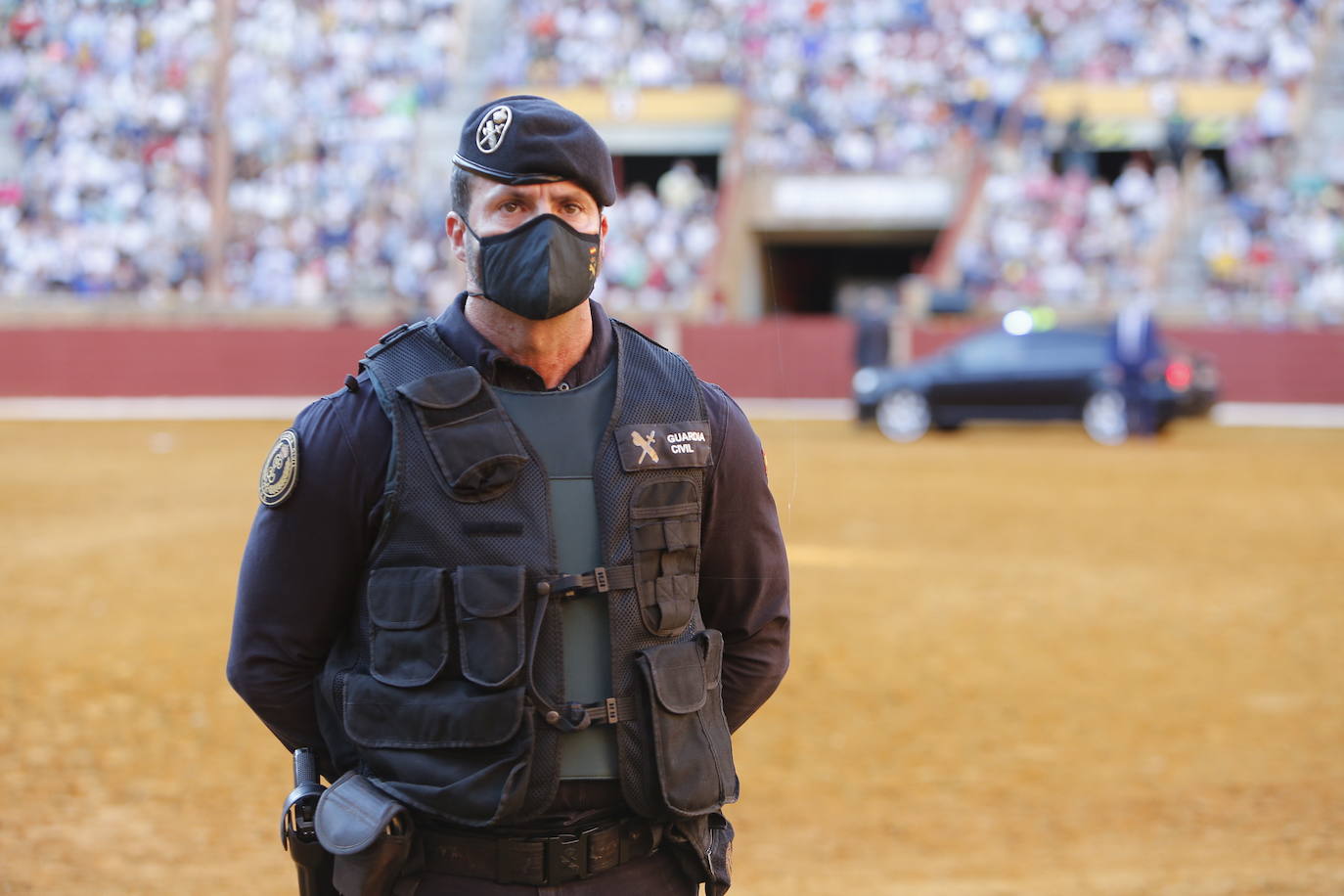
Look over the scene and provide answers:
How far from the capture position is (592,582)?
2.27 m

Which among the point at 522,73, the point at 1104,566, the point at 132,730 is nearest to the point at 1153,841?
the point at 132,730

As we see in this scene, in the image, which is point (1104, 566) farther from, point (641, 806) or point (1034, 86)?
point (1034, 86)

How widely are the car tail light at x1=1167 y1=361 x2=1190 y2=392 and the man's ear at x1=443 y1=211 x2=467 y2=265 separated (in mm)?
18224

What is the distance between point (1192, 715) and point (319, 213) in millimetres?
18625

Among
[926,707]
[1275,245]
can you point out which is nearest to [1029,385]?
[1275,245]

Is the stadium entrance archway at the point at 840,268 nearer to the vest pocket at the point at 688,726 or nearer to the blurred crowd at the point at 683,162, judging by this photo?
the blurred crowd at the point at 683,162

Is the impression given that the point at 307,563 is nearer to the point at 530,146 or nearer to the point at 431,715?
the point at 431,715

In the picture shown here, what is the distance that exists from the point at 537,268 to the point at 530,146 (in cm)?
17

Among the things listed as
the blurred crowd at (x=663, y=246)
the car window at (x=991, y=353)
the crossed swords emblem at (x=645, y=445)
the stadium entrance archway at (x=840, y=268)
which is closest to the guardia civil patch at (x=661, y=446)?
the crossed swords emblem at (x=645, y=445)

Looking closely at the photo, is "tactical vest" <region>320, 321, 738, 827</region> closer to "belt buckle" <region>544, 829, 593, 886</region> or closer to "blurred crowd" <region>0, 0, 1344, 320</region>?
"belt buckle" <region>544, 829, 593, 886</region>

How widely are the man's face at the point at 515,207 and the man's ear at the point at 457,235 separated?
0.03m

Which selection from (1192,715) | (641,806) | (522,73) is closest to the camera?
(641,806)

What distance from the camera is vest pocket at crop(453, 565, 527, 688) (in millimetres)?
2217

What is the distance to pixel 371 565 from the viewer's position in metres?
2.31
